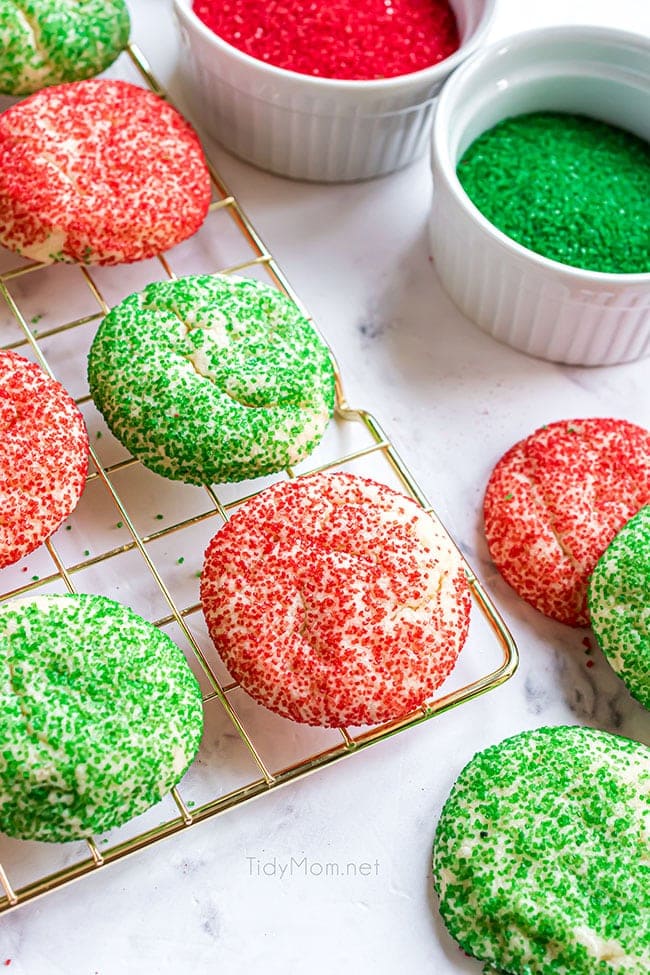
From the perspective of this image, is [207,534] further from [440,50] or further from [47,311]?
[440,50]

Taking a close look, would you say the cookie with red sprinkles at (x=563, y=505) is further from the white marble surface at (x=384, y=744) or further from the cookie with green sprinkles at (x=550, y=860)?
the cookie with green sprinkles at (x=550, y=860)

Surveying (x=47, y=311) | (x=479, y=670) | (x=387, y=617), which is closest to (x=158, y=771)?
(x=387, y=617)

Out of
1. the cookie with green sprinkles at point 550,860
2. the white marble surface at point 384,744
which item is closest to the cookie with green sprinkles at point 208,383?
the white marble surface at point 384,744

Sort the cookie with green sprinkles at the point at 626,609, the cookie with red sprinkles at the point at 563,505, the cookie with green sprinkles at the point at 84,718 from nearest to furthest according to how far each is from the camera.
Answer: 1. the cookie with green sprinkles at the point at 84,718
2. the cookie with green sprinkles at the point at 626,609
3. the cookie with red sprinkles at the point at 563,505

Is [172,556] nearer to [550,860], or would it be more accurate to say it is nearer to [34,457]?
[34,457]

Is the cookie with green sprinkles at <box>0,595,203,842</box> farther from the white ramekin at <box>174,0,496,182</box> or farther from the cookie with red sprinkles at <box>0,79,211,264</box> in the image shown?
the white ramekin at <box>174,0,496,182</box>

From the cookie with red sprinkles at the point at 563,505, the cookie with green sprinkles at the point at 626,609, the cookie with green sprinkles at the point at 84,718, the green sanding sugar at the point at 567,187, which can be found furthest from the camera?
the green sanding sugar at the point at 567,187

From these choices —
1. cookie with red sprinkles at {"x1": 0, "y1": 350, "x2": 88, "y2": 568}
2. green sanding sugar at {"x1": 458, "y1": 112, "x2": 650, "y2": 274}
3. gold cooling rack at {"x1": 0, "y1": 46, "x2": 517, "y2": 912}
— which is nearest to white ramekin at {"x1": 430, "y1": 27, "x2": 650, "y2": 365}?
green sanding sugar at {"x1": 458, "y1": 112, "x2": 650, "y2": 274}

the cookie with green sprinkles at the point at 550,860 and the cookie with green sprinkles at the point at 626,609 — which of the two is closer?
the cookie with green sprinkles at the point at 550,860
